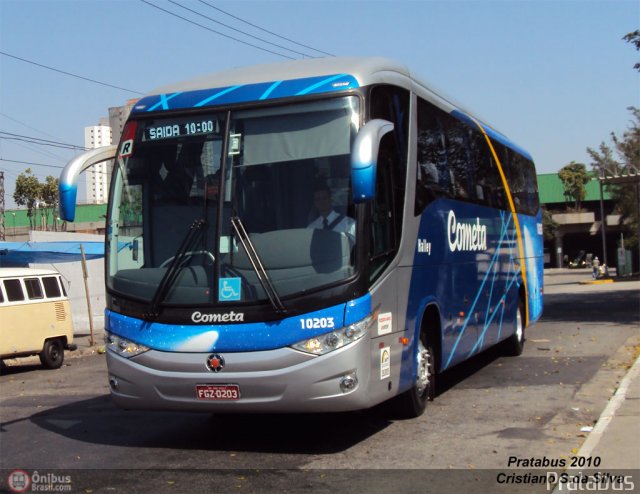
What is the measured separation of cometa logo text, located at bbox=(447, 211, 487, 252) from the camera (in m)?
10.3

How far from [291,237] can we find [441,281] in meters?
2.92

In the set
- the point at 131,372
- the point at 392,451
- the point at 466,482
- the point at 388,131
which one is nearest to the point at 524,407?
the point at 392,451

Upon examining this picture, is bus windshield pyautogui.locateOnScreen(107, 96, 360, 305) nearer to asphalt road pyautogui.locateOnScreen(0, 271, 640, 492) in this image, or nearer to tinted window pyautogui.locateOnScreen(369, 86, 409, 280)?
tinted window pyautogui.locateOnScreen(369, 86, 409, 280)

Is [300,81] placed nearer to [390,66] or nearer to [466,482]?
[390,66]

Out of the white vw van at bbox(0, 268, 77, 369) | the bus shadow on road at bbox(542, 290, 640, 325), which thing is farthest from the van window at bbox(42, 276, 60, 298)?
the bus shadow on road at bbox(542, 290, 640, 325)

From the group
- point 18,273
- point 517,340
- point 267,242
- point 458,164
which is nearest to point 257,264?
point 267,242

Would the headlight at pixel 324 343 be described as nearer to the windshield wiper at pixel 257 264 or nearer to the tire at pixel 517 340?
the windshield wiper at pixel 257 264

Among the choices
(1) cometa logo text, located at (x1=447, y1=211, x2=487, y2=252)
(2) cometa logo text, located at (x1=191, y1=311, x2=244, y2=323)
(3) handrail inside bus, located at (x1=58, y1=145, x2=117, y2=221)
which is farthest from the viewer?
(1) cometa logo text, located at (x1=447, y1=211, x2=487, y2=252)

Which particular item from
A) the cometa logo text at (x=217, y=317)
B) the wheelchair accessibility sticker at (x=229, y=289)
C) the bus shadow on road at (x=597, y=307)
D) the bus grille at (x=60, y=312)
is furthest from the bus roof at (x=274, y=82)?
the bus shadow on road at (x=597, y=307)

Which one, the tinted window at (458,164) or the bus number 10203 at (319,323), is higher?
the tinted window at (458,164)

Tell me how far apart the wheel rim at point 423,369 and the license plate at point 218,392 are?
2408 millimetres

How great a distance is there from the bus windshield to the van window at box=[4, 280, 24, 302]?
10.3m

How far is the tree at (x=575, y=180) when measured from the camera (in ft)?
252

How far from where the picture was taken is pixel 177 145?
313 inches
